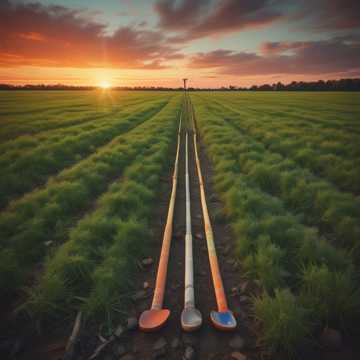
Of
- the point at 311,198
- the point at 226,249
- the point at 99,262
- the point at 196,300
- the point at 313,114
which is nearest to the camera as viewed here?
the point at 196,300

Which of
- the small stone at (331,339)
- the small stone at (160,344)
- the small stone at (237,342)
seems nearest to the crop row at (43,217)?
the small stone at (160,344)

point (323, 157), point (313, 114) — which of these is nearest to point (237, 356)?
point (323, 157)

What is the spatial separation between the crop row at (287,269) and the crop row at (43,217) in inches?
141

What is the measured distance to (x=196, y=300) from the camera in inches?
120

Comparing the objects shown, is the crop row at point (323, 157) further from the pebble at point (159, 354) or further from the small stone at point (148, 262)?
the pebble at point (159, 354)

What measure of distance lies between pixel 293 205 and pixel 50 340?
18.3ft

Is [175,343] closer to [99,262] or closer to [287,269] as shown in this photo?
[99,262]

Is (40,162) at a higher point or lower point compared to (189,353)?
higher

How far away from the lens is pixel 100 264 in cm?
362

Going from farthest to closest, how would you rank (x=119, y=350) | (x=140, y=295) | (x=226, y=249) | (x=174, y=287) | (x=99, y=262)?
(x=226, y=249), (x=99, y=262), (x=174, y=287), (x=140, y=295), (x=119, y=350)

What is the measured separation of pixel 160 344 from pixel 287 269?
2207 mm

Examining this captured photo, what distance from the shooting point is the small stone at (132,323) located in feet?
8.82

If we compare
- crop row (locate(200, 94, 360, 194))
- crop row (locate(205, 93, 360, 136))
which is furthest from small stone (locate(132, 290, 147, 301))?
crop row (locate(205, 93, 360, 136))

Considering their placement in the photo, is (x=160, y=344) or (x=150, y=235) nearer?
(x=160, y=344)
